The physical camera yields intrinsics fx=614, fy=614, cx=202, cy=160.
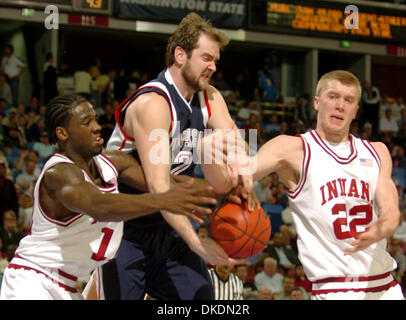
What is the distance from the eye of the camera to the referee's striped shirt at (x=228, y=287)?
712cm

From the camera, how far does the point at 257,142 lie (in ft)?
37.3

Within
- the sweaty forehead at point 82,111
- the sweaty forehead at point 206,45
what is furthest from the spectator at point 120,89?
the sweaty forehead at point 82,111

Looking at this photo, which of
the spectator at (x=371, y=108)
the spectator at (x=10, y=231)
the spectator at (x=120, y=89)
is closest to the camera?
the spectator at (x=10, y=231)

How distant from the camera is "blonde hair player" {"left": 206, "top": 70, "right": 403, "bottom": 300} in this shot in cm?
356

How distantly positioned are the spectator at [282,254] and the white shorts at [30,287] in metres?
5.37

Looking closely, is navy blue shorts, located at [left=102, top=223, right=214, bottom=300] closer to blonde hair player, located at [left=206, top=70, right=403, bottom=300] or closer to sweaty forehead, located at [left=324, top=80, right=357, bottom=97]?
blonde hair player, located at [left=206, top=70, right=403, bottom=300]

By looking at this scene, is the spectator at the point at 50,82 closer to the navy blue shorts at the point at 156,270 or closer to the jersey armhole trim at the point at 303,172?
the navy blue shorts at the point at 156,270

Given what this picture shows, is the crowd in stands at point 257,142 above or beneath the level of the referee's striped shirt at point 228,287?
above

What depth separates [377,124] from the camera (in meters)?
14.0

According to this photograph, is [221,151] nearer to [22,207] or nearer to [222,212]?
[222,212]

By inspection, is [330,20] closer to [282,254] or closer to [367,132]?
[367,132]

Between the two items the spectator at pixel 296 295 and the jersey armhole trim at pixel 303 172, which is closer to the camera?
the jersey armhole trim at pixel 303 172

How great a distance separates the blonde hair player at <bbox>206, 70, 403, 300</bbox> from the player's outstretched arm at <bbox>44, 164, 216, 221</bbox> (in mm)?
839

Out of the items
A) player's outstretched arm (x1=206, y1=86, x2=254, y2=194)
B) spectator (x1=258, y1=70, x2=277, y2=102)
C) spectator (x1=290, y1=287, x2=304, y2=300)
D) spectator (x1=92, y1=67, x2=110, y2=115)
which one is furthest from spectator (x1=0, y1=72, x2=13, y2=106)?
player's outstretched arm (x1=206, y1=86, x2=254, y2=194)
